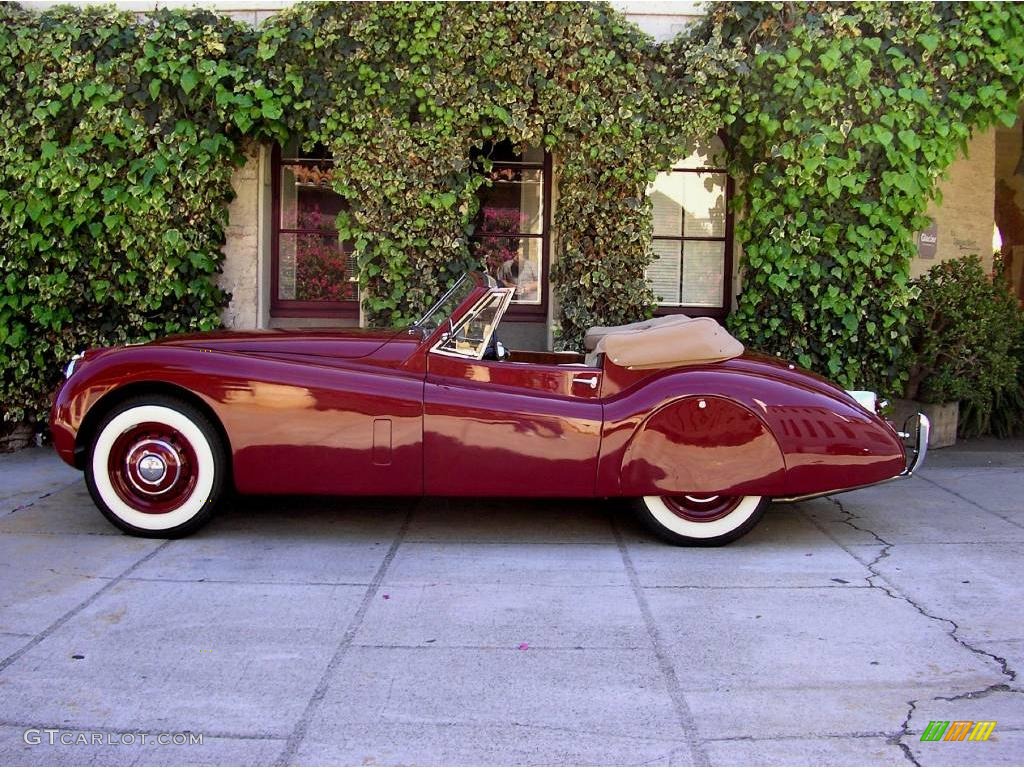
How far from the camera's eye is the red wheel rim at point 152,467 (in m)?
4.84

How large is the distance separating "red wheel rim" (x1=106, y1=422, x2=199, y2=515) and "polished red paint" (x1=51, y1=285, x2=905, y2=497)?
21 centimetres

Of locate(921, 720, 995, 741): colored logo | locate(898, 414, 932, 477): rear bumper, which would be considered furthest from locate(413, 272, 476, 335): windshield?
locate(921, 720, 995, 741): colored logo

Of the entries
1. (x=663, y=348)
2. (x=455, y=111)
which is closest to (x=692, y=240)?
(x=455, y=111)

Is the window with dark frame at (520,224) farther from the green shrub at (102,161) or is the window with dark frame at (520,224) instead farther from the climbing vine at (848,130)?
the green shrub at (102,161)

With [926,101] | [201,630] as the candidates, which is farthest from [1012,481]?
[201,630]

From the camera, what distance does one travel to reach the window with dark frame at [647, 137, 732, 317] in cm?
792

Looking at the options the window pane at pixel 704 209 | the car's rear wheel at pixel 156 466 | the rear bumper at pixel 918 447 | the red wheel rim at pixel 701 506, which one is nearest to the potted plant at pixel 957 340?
the window pane at pixel 704 209

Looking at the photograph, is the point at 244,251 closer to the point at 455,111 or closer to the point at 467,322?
the point at 455,111

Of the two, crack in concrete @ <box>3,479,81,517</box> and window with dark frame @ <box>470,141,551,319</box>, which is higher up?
window with dark frame @ <box>470,141,551,319</box>

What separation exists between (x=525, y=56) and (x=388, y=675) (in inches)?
190

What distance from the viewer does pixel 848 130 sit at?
675cm

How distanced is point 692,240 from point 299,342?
4.03m

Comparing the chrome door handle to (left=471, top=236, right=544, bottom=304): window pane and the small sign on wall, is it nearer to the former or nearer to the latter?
(left=471, top=236, right=544, bottom=304): window pane

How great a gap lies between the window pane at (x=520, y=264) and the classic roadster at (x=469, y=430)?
3006mm
